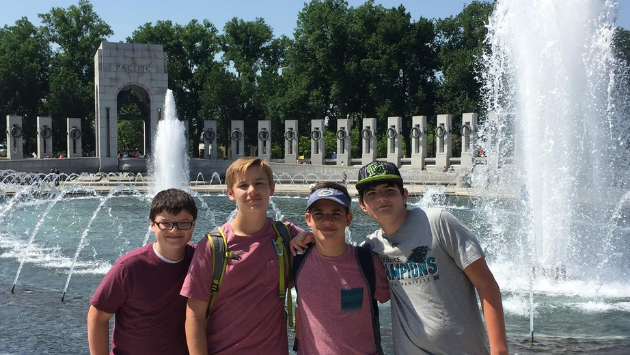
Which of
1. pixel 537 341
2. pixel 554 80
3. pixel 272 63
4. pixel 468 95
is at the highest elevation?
pixel 272 63

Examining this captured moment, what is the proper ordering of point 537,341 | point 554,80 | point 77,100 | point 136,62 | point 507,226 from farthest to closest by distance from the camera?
point 77,100, point 136,62, point 507,226, point 554,80, point 537,341

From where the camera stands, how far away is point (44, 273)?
407 inches

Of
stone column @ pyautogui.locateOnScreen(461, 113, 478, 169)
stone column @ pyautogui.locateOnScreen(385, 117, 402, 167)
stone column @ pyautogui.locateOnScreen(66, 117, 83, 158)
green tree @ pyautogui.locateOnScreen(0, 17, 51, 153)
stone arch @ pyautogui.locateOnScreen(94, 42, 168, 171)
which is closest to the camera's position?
stone column @ pyautogui.locateOnScreen(461, 113, 478, 169)

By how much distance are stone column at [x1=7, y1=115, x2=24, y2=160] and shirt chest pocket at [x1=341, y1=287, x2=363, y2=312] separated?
39382 mm

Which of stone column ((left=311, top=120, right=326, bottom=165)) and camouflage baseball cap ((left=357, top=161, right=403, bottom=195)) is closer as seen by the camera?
camouflage baseball cap ((left=357, top=161, right=403, bottom=195))

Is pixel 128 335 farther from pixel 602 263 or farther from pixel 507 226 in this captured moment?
pixel 507 226

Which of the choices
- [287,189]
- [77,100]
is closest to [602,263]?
[287,189]

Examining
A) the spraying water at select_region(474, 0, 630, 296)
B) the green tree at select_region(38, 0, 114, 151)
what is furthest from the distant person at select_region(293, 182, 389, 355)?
the green tree at select_region(38, 0, 114, 151)

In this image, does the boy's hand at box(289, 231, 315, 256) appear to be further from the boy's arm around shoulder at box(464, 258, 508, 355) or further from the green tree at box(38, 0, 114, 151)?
the green tree at box(38, 0, 114, 151)

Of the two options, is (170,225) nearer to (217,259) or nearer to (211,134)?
(217,259)

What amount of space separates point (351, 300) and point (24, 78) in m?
53.6

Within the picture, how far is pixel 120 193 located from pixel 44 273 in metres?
17.4

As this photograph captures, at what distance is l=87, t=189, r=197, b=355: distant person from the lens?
10.1 feet

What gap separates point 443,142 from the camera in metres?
37.6
